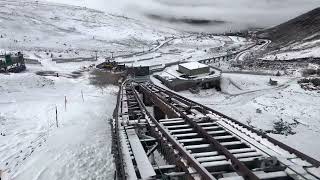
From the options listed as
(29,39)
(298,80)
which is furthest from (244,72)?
(29,39)

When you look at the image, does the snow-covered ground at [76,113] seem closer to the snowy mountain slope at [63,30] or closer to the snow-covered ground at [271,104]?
the snow-covered ground at [271,104]

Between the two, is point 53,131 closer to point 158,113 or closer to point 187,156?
point 158,113

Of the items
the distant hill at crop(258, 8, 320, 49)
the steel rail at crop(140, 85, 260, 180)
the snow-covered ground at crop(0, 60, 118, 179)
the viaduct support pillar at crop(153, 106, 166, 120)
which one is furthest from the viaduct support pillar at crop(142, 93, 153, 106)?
the distant hill at crop(258, 8, 320, 49)

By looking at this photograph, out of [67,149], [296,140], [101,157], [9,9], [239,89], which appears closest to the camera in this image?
[101,157]

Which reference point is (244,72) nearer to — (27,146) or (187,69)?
(187,69)

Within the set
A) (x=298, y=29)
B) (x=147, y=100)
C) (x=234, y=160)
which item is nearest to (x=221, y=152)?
(x=234, y=160)

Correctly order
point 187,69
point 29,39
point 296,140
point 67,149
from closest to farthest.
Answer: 1. point 67,149
2. point 296,140
3. point 187,69
4. point 29,39
